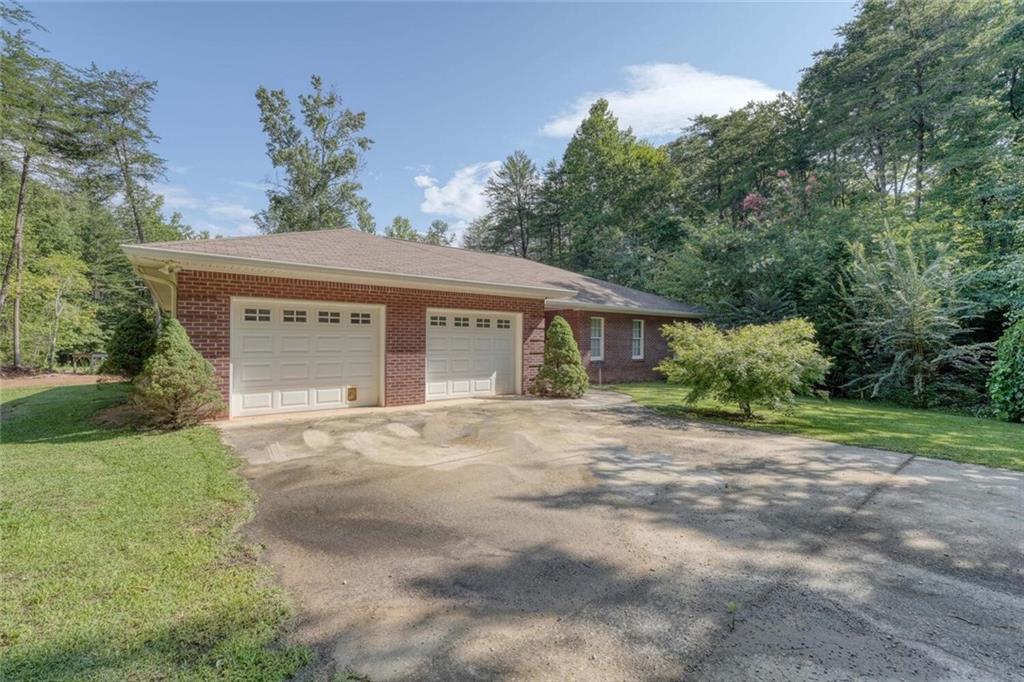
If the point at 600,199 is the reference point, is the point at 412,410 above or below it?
below

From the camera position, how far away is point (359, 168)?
27250 millimetres

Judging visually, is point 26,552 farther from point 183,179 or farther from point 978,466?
point 183,179

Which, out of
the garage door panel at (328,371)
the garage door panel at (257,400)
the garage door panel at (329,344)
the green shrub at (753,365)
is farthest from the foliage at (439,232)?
the green shrub at (753,365)

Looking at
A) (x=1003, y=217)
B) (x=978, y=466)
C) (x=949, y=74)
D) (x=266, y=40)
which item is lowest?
(x=978, y=466)

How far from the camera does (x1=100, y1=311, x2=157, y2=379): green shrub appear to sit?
9523 mm

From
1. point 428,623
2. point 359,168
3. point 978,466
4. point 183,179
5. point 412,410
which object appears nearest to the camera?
point 428,623

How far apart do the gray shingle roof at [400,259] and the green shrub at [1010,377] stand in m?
7.95

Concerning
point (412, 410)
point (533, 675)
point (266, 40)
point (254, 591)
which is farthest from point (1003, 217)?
point (266, 40)

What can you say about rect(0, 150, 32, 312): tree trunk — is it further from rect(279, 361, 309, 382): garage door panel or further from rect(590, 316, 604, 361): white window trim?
rect(590, 316, 604, 361): white window trim

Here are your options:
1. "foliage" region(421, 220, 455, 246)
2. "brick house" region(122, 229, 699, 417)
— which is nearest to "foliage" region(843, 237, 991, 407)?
"brick house" region(122, 229, 699, 417)

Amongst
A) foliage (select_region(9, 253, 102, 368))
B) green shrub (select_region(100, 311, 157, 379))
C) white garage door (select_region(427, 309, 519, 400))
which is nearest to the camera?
green shrub (select_region(100, 311, 157, 379))

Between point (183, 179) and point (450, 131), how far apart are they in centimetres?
1491

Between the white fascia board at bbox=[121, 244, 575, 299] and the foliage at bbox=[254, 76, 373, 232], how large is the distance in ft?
65.0

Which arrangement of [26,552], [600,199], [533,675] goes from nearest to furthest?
[533,675] → [26,552] → [600,199]
